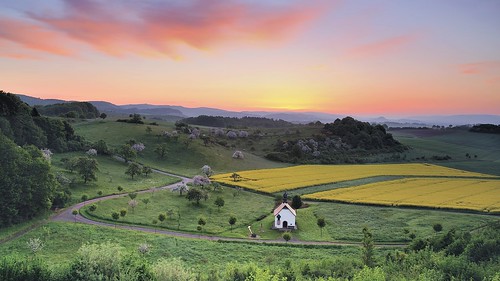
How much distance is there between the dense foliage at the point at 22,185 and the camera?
55.5 meters

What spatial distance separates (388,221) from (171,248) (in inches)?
1381

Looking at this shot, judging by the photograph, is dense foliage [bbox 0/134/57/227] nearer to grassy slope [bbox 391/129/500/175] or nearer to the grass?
the grass

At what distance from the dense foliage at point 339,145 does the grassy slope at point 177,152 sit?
39.9ft

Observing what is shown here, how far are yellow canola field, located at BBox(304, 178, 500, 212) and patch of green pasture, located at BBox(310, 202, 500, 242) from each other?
406 cm

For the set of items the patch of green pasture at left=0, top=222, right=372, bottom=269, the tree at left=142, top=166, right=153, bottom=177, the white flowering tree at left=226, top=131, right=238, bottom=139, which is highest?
the white flowering tree at left=226, top=131, right=238, bottom=139

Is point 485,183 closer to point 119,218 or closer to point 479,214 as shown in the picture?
point 479,214

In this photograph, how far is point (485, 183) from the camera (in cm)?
9456

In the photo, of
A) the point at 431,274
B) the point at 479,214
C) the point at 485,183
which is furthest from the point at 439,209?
the point at 431,274

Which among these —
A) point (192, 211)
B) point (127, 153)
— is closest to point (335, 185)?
point (192, 211)

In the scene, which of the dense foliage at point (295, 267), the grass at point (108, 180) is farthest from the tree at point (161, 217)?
the grass at point (108, 180)

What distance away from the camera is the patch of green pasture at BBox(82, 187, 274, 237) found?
60.3 meters

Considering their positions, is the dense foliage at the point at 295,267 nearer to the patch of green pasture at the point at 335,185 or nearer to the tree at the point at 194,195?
the tree at the point at 194,195

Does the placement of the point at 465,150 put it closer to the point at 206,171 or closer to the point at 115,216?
the point at 206,171

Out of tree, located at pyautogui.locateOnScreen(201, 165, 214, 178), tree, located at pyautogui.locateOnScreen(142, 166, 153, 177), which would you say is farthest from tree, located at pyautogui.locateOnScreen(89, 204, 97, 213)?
tree, located at pyautogui.locateOnScreen(201, 165, 214, 178)
